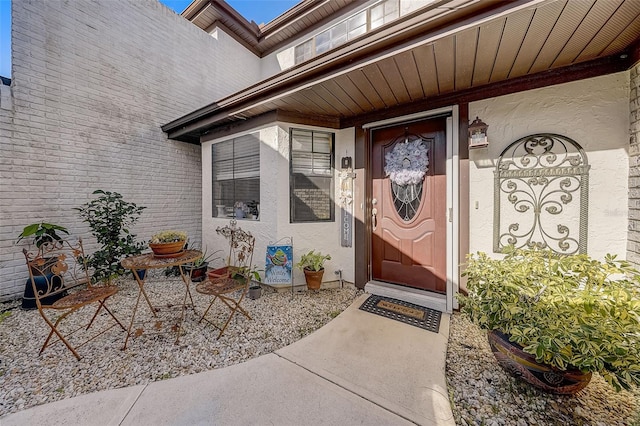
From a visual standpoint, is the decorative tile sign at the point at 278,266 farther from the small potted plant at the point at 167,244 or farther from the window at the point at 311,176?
the small potted plant at the point at 167,244

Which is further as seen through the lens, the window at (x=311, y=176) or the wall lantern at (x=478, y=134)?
the window at (x=311, y=176)

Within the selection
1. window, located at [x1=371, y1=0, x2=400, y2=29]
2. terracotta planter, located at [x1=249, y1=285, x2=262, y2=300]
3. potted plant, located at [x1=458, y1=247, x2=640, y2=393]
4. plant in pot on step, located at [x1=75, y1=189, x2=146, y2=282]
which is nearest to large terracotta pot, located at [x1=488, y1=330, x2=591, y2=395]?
potted plant, located at [x1=458, y1=247, x2=640, y2=393]

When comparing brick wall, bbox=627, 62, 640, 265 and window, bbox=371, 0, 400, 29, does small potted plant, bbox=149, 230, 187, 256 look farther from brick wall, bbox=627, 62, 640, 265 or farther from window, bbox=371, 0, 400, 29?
window, bbox=371, 0, 400, 29

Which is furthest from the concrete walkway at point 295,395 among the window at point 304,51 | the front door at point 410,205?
the window at point 304,51

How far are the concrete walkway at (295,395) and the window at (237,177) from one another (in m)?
2.36

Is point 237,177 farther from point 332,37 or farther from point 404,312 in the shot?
point 332,37

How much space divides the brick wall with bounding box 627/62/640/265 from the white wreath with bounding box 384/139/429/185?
1.64 meters

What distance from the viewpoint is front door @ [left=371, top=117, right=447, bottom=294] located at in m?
3.00

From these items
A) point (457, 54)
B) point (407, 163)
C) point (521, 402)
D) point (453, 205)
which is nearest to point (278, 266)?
point (407, 163)

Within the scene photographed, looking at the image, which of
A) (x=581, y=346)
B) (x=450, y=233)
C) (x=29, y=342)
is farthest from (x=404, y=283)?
(x=29, y=342)

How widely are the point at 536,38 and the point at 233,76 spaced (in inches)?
235

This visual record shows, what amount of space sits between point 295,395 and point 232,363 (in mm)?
668

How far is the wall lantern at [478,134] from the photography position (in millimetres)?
2561

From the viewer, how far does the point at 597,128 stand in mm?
2186
